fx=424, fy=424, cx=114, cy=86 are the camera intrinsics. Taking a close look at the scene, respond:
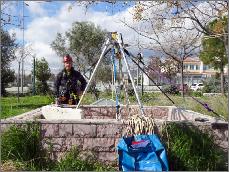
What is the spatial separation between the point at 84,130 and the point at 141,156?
84 centimetres

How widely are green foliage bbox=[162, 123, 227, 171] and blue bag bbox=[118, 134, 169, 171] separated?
281mm

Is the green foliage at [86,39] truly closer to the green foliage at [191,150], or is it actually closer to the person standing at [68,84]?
the person standing at [68,84]

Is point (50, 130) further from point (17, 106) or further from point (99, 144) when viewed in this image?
point (17, 106)

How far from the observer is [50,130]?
5523 millimetres

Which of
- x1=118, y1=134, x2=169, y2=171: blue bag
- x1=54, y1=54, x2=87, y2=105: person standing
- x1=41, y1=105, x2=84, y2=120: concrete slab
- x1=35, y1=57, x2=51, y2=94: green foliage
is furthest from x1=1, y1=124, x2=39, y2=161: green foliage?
x1=35, y1=57, x2=51, y2=94: green foliage

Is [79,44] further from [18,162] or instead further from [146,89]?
[18,162]

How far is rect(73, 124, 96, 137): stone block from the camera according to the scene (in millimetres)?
5477

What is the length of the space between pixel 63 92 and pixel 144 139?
113 inches

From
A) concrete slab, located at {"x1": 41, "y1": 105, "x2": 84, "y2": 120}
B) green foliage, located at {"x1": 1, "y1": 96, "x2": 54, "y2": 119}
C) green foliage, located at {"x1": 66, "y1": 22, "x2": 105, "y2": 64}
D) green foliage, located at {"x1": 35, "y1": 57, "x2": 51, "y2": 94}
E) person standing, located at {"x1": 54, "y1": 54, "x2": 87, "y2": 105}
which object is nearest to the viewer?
concrete slab, located at {"x1": 41, "y1": 105, "x2": 84, "y2": 120}

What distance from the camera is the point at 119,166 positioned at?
17.1 ft

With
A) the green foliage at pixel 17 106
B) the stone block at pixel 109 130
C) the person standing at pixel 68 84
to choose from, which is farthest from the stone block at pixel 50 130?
the green foliage at pixel 17 106

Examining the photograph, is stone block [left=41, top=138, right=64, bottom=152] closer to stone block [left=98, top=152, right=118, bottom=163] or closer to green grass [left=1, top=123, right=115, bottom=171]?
green grass [left=1, top=123, right=115, bottom=171]

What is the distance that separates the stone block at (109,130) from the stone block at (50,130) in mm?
549

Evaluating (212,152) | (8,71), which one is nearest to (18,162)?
(212,152)
